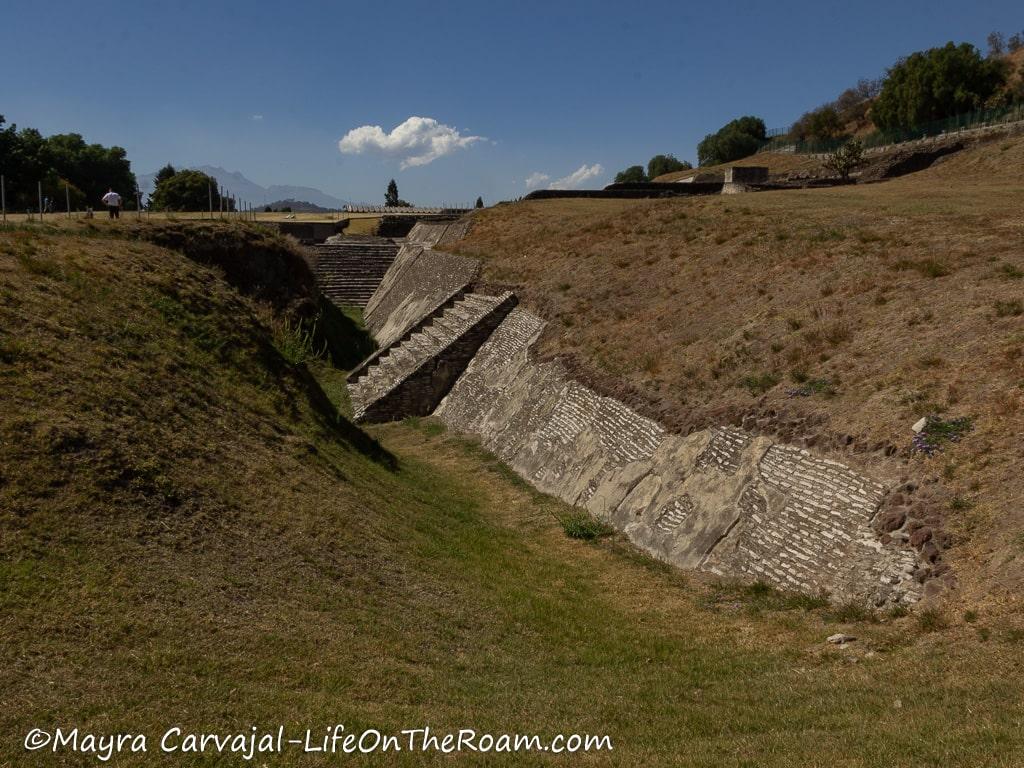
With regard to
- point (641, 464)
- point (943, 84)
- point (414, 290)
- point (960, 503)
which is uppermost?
point (943, 84)

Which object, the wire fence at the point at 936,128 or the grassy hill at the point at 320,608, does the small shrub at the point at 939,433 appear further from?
the wire fence at the point at 936,128

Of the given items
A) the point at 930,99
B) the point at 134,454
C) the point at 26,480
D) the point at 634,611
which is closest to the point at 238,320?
the point at 134,454

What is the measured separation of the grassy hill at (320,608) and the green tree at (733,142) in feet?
211

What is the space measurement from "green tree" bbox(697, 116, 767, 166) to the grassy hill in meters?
64.5

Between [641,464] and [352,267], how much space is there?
95.5 feet

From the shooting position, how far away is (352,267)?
38719 millimetres

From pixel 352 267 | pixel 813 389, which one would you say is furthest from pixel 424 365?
pixel 352 267

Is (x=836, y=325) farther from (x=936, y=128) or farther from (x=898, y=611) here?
(x=936, y=128)

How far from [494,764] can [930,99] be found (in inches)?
2236

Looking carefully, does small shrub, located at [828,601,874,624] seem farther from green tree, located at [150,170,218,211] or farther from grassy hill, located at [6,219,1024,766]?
green tree, located at [150,170,218,211]

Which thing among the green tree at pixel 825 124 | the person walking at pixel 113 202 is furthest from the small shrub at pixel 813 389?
the green tree at pixel 825 124

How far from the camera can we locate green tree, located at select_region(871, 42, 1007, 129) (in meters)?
48.3

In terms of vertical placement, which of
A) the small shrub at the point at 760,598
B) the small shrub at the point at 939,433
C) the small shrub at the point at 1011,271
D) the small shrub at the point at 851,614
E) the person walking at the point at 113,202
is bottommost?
the small shrub at the point at 760,598

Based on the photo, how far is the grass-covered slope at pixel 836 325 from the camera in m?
8.56
